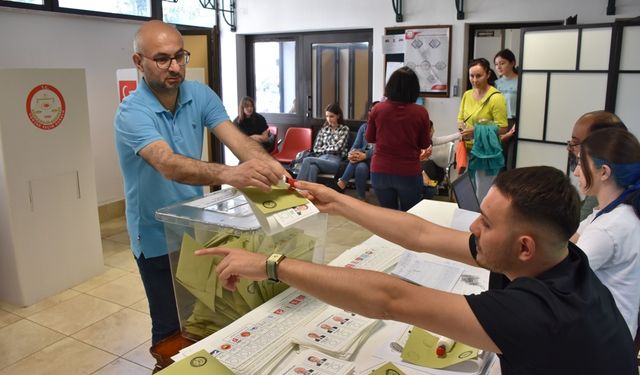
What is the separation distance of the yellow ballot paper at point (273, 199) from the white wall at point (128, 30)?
4.15 m

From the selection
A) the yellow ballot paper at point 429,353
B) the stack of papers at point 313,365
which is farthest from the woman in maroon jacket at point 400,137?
the stack of papers at point 313,365

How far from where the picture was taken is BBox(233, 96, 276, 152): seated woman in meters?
6.61

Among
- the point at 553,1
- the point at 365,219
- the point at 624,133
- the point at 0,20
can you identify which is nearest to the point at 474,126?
the point at 553,1

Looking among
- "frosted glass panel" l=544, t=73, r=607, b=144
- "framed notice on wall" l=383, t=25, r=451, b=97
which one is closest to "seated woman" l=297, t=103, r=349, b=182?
"framed notice on wall" l=383, t=25, r=451, b=97

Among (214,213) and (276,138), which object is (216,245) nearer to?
(214,213)

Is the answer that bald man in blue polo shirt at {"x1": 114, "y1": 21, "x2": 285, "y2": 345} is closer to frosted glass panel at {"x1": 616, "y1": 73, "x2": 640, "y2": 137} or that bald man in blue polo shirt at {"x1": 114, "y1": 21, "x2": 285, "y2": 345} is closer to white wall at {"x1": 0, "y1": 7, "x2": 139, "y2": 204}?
white wall at {"x1": 0, "y1": 7, "x2": 139, "y2": 204}

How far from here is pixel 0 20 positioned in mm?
4531

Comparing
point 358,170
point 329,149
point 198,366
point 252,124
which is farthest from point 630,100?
point 198,366

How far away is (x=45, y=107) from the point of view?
3660mm

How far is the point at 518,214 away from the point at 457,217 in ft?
4.76

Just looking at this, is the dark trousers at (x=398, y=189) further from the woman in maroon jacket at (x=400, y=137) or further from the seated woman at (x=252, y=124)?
the seated woman at (x=252, y=124)

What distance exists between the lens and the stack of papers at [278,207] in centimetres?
140

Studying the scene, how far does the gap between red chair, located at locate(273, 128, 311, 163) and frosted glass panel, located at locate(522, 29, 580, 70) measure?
3063 millimetres

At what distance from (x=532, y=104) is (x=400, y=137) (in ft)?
6.59
